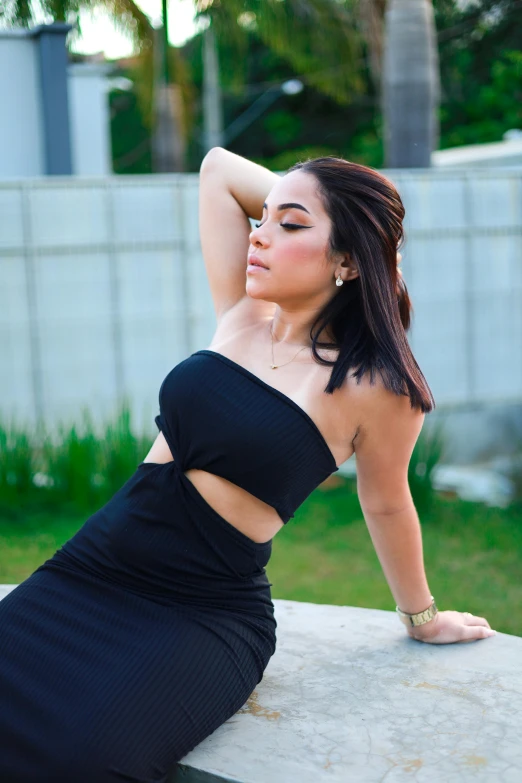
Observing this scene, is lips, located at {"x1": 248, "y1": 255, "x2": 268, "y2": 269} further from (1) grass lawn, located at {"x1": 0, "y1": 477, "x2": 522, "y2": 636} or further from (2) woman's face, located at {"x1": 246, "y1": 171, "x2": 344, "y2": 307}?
(1) grass lawn, located at {"x1": 0, "y1": 477, "x2": 522, "y2": 636}

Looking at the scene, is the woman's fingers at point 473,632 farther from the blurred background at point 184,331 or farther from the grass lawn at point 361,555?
the grass lawn at point 361,555

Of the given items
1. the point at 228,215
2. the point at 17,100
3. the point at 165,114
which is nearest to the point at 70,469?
the point at 228,215

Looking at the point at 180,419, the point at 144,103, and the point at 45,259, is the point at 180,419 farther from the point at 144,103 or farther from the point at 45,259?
the point at 144,103

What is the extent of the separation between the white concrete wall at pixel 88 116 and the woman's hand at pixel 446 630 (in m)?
12.6

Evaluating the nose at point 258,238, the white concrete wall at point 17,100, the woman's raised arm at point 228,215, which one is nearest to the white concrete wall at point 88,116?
the white concrete wall at point 17,100

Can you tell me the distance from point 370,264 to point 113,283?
5.33 metres

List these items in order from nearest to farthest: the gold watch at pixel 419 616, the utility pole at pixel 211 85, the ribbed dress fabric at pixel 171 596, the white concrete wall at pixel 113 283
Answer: the ribbed dress fabric at pixel 171 596 < the gold watch at pixel 419 616 < the white concrete wall at pixel 113 283 < the utility pole at pixel 211 85

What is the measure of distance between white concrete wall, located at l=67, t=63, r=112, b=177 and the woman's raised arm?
12093mm

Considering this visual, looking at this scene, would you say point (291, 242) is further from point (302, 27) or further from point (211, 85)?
point (211, 85)

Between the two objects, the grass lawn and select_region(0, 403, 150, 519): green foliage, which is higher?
select_region(0, 403, 150, 519): green foliage

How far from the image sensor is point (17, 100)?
1048 cm

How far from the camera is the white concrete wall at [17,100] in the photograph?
10430 millimetres

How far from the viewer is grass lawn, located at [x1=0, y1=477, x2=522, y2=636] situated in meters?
4.76

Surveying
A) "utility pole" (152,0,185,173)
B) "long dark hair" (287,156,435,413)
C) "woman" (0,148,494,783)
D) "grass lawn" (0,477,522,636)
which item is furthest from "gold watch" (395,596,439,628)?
"utility pole" (152,0,185,173)
